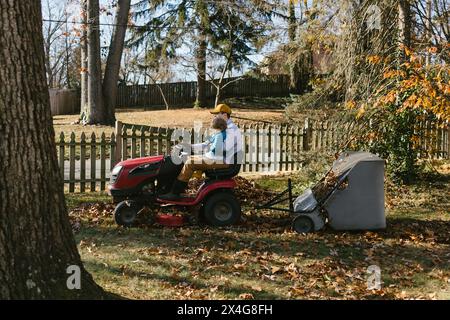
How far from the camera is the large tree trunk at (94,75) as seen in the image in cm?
2153

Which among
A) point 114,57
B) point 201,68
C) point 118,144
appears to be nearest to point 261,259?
point 118,144

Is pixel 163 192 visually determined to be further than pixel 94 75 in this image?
No

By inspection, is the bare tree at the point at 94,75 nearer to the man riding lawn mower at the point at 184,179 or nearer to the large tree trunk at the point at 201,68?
Result: the large tree trunk at the point at 201,68

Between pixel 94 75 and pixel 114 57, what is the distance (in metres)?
1.29

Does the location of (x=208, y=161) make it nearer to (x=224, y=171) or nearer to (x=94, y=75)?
(x=224, y=171)

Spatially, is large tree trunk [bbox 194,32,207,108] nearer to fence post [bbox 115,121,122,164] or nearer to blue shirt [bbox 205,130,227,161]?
fence post [bbox 115,121,122,164]

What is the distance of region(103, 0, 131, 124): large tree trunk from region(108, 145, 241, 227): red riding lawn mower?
14.6m

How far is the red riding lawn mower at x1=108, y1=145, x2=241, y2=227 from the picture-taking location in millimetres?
7879

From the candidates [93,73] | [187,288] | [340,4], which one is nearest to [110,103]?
[93,73]

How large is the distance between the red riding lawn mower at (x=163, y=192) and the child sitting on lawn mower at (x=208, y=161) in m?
0.10

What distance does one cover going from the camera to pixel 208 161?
25.8ft

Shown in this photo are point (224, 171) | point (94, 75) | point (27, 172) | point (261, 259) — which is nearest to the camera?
point (27, 172)

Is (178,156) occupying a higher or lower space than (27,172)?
lower
